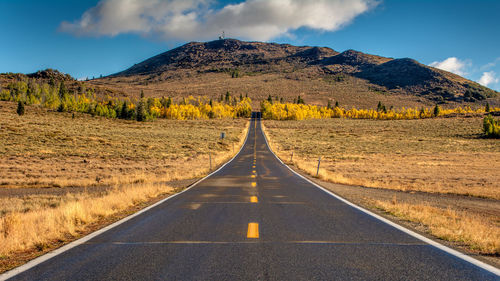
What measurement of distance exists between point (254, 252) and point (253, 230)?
1.48 meters

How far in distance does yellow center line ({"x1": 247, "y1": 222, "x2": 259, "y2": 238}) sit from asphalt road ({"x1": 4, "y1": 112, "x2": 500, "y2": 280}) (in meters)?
0.02

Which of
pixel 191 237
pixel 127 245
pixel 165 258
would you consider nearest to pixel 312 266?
pixel 165 258

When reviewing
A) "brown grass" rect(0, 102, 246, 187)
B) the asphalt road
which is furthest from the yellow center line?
"brown grass" rect(0, 102, 246, 187)

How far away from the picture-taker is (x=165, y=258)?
15.3 ft

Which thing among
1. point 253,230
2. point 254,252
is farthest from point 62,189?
point 254,252

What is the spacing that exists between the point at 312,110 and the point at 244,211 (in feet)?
553

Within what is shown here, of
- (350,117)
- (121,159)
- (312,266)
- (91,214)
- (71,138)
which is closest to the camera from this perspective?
(312,266)

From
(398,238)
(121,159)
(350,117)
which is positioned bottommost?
(121,159)

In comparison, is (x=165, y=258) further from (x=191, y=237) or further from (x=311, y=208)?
(x=311, y=208)

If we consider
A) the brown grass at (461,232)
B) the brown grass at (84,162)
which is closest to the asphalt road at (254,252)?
the brown grass at (461,232)

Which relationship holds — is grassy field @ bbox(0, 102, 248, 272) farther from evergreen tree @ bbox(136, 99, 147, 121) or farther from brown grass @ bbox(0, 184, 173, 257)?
evergreen tree @ bbox(136, 99, 147, 121)

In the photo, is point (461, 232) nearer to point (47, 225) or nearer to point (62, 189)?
point (47, 225)

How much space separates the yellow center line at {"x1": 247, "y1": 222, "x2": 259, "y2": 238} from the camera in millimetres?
5988

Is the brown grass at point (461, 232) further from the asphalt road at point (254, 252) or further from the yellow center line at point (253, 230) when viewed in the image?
the yellow center line at point (253, 230)
